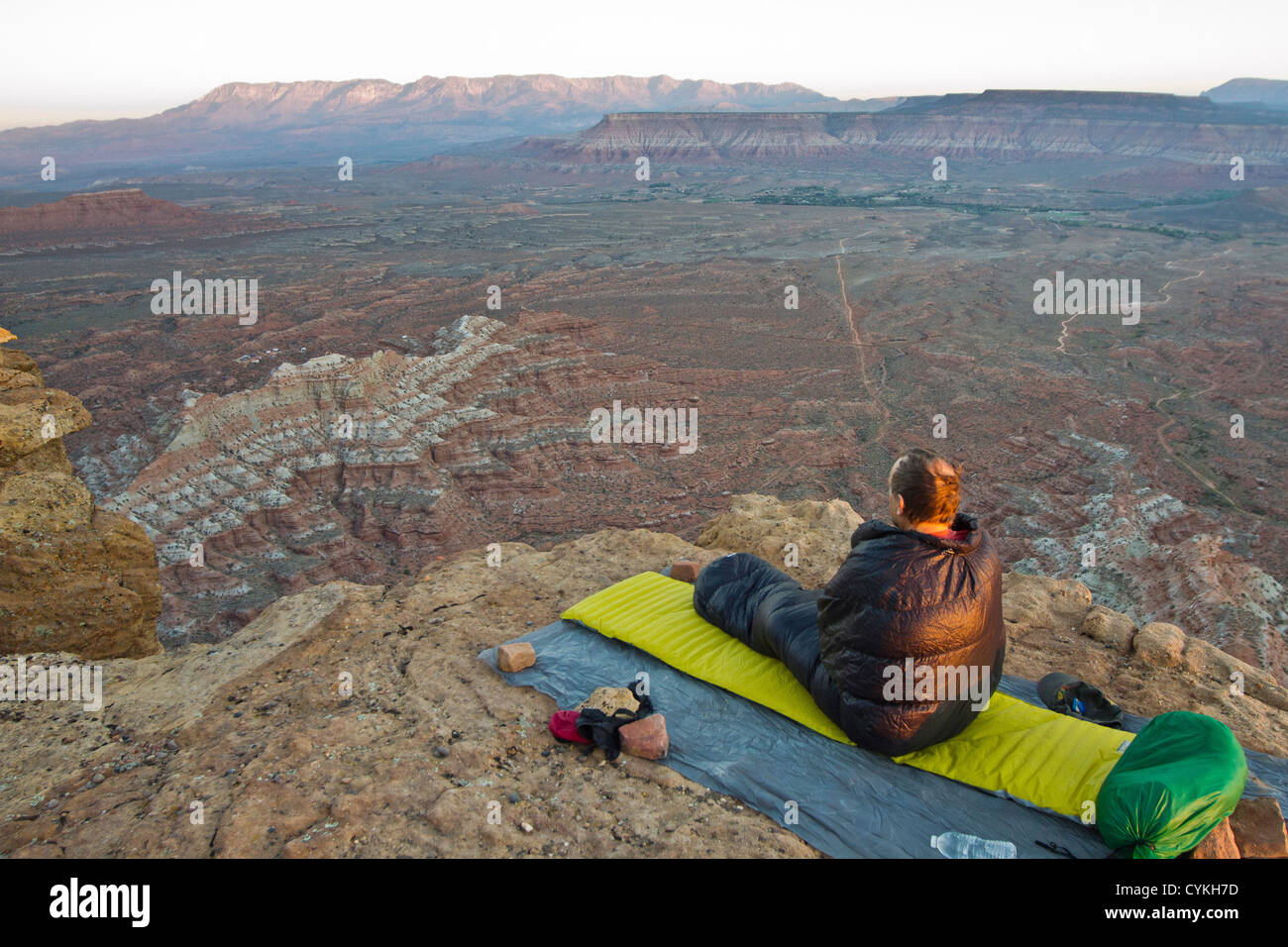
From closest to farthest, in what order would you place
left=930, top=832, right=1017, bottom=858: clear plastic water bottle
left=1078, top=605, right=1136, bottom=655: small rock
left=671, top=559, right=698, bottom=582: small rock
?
1. left=930, top=832, right=1017, bottom=858: clear plastic water bottle
2. left=1078, top=605, right=1136, bottom=655: small rock
3. left=671, top=559, right=698, bottom=582: small rock

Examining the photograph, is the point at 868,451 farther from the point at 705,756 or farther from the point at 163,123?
the point at 163,123

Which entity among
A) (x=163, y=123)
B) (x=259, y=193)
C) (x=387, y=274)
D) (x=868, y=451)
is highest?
(x=163, y=123)

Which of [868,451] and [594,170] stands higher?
[594,170]

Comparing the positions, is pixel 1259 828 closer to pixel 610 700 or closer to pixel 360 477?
pixel 610 700

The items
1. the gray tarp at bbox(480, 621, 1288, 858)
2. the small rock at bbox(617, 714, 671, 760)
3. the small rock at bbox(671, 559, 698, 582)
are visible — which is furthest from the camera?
the small rock at bbox(671, 559, 698, 582)

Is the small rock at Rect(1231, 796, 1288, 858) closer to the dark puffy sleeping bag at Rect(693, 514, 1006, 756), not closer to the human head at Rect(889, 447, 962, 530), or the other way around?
the dark puffy sleeping bag at Rect(693, 514, 1006, 756)

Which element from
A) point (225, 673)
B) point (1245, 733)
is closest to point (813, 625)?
point (1245, 733)

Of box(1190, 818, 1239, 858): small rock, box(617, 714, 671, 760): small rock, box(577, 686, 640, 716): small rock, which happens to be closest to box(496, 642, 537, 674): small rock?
box(577, 686, 640, 716): small rock

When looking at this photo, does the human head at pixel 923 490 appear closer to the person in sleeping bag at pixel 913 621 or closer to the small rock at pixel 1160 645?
the person in sleeping bag at pixel 913 621
